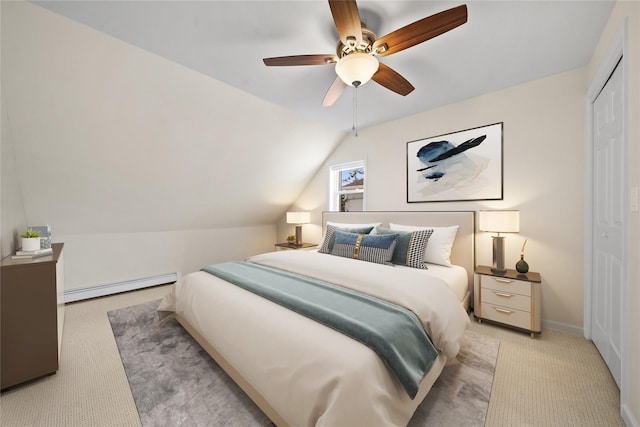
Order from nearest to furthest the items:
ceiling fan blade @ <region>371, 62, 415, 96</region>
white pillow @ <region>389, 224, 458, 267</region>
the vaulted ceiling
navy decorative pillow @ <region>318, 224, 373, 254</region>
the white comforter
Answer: the white comforter
the vaulted ceiling
ceiling fan blade @ <region>371, 62, 415, 96</region>
white pillow @ <region>389, 224, 458, 267</region>
navy decorative pillow @ <region>318, 224, 373, 254</region>

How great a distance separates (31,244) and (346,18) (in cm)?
283

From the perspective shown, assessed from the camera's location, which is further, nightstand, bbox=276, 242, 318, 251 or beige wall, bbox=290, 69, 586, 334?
nightstand, bbox=276, 242, 318, 251

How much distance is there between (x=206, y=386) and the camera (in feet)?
5.48

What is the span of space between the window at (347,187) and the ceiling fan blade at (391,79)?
190 cm

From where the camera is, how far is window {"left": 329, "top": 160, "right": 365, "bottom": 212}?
4180 mm

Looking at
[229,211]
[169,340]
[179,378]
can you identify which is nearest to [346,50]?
[179,378]

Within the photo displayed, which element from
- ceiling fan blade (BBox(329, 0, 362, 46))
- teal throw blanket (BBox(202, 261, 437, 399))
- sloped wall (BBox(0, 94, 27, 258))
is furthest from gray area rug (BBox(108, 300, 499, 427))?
ceiling fan blade (BBox(329, 0, 362, 46))

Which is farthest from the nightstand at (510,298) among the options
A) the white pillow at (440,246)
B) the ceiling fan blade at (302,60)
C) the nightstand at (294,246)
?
the nightstand at (294,246)

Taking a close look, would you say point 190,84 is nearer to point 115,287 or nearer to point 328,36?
point 328,36

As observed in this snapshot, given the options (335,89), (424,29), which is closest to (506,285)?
(424,29)

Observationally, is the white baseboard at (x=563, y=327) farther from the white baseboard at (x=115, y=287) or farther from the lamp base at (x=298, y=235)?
the white baseboard at (x=115, y=287)

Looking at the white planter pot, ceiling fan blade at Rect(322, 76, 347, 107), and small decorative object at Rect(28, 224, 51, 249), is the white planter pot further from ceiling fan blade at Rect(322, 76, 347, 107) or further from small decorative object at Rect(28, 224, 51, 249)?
ceiling fan blade at Rect(322, 76, 347, 107)

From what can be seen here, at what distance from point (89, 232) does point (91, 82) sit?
206 centimetres

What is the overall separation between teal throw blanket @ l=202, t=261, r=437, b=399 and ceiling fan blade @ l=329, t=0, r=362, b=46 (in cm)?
163
